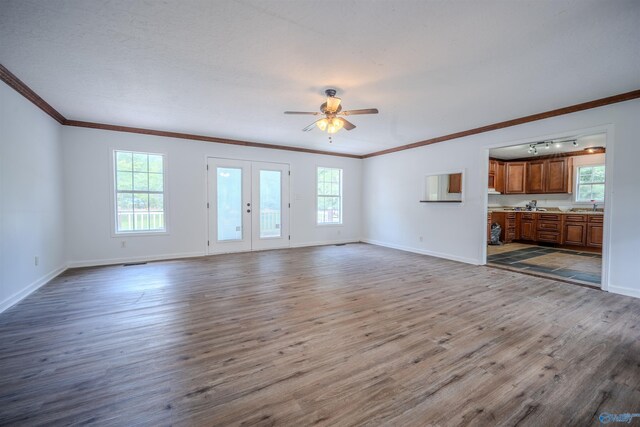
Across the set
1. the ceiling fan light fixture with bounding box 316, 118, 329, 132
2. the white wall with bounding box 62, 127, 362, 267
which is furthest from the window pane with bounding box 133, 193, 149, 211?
the ceiling fan light fixture with bounding box 316, 118, 329, 132

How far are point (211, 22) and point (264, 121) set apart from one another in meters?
2.55

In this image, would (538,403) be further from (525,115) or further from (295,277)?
(525,115)

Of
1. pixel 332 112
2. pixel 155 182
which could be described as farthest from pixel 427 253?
pixel 155 182

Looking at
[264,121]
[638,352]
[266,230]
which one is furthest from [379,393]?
[266,230]

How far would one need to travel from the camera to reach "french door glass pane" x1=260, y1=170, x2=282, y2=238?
656 centimetres

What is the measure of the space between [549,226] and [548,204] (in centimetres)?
96

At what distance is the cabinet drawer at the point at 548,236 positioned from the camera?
6.87 m

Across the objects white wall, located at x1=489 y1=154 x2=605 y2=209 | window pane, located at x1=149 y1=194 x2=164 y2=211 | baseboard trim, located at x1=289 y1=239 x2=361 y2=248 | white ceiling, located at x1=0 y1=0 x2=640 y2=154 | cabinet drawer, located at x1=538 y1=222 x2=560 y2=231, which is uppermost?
white ceiling, located at x1=0 y1=0 x2=640 y2=154

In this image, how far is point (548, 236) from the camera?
7.04 metres

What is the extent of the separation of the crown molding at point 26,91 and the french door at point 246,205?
97.6 inches

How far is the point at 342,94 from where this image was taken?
3482 millimetres

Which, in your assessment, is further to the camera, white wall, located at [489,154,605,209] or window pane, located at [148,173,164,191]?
white wall, located at [489,154,605,209]

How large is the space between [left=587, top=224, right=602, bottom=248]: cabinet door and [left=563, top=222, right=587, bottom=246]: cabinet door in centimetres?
7

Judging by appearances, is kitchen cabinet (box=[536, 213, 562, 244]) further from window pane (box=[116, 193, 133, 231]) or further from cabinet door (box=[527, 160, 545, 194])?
window pane (box=[116, 193, 133, 231])
